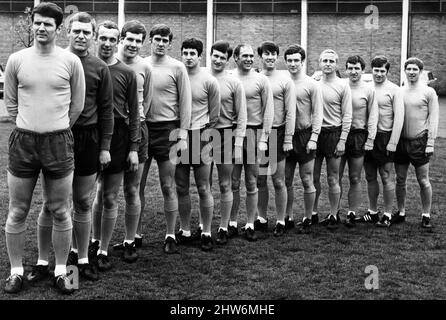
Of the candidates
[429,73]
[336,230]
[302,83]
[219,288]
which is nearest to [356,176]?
[336,230]

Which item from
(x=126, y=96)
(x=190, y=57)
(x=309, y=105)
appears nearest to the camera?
(x=126, y=96)

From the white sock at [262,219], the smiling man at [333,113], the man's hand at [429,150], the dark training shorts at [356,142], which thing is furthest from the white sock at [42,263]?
the man's hand at [429,150]

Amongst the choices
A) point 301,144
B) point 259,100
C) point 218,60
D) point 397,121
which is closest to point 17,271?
point 218,60

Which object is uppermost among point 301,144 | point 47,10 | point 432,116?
point 47,10

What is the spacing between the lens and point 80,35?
509cm

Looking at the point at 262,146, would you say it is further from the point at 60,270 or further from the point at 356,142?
the point at 60,270

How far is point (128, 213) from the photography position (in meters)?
6.01

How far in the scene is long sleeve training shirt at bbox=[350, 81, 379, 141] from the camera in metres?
7.48

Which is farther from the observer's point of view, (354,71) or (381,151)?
(381,151)

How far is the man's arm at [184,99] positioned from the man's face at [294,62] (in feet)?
5.31

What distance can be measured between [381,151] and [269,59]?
199 cm

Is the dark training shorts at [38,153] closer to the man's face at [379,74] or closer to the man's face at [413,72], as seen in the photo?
the man's face at [379,74]

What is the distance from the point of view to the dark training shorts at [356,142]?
758cm
